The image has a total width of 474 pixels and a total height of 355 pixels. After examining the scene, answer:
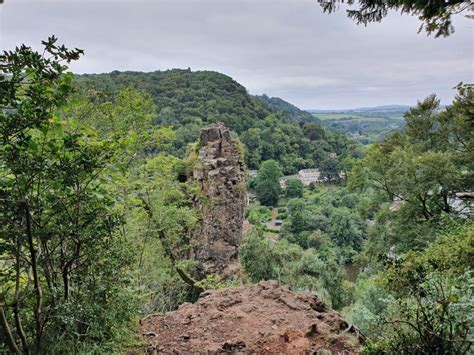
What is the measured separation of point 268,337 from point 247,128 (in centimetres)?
5433

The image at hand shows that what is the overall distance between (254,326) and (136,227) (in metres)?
3.71

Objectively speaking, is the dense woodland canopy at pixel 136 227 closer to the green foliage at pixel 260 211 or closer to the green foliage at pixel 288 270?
the green foliage at pixel 288 270

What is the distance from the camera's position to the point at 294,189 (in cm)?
5447

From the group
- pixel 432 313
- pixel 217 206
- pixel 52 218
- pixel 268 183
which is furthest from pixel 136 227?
pixel 268 183

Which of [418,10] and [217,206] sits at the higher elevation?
[418,10]

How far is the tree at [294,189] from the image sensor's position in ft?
178

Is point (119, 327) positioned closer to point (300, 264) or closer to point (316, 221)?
point (300, 264)

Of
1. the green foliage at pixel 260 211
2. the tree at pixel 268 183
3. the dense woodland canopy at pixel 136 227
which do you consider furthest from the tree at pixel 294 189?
the dense woodland canopy at pixel 136 227

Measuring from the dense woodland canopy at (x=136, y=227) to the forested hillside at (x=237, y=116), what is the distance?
29.8m

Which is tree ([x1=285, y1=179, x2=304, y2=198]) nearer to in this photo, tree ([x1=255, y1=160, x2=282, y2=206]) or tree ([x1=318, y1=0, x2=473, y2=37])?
tree ([x1=255, y1=160, x2=282, y2=206])

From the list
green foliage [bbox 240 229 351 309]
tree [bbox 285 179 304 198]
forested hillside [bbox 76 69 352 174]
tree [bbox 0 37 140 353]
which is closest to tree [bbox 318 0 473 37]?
tree [bbox 0 37 140 353]

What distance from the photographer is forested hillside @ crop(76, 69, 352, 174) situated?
148ft

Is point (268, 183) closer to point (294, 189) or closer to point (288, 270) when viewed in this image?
point (294, 189)

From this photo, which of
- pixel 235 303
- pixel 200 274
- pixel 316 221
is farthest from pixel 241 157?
pixel 316 221
